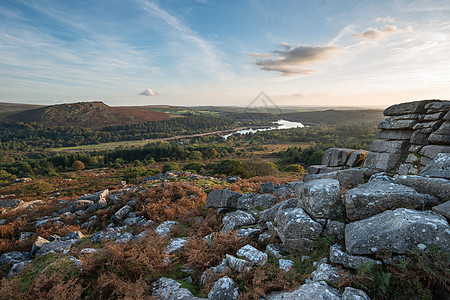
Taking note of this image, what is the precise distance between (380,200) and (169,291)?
5.58m

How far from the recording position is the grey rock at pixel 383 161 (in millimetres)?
12136

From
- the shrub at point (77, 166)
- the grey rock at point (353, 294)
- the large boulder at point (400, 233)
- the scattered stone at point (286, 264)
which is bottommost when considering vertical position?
the shrub at point (77, 166)

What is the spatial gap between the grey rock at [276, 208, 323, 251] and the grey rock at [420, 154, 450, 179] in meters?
5.10

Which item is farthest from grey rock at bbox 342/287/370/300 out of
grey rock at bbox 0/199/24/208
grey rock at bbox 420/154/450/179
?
grey rock at bbox 0/199/24/208

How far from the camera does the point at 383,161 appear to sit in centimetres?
1250

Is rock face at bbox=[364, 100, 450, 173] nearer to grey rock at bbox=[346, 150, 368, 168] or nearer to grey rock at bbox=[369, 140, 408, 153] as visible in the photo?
grey rock at bbox=[369, 140, 408, 153]

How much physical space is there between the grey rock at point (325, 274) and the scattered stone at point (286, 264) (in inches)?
22.0

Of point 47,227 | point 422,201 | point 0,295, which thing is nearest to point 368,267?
point 422,201

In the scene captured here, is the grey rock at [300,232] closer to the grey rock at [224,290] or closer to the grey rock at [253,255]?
the grey rock at [253,255]

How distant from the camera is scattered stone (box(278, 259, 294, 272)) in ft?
15.9

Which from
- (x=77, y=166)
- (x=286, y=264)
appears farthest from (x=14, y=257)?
(x=77, y=166)

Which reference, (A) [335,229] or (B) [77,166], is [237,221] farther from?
(B) [77,166]

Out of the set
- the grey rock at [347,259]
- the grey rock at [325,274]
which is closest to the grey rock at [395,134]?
the grey rock at [347,259]

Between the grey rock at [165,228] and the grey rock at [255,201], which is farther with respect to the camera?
the grey rock at [255,201]
